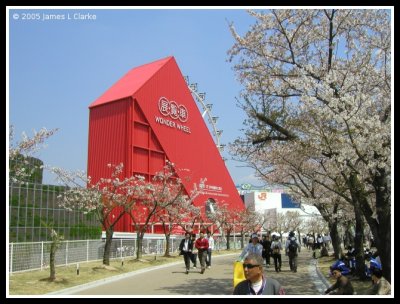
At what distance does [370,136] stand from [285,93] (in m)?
3.91

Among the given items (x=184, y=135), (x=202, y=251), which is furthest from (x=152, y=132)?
(x=202, y=251)

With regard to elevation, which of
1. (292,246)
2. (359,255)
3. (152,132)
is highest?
(152,132)

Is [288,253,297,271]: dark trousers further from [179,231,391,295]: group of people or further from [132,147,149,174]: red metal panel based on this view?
[132,147,149,174]: red metal panel

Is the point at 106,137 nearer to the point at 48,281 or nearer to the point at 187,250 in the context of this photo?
the point at 187,250

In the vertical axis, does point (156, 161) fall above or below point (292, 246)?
above

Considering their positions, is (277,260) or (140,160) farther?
(140,160)

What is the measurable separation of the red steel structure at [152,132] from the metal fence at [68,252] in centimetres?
1278

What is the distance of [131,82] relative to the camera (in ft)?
158

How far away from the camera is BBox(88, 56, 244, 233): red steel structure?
1726 inches

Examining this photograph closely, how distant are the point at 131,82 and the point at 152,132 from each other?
20.1ft

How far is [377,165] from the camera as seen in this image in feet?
33.3

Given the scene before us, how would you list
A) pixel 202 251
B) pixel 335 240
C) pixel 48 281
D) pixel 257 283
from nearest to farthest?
pixel 257 283, pixel 48 281, pixel 202 251, pixel 335 240

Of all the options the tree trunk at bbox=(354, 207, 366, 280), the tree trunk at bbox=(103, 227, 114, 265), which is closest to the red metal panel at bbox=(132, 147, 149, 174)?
the tree trunk at bbox=(103, 227, 114, 265)

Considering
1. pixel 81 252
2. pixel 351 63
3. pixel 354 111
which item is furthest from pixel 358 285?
pixel 81 252
